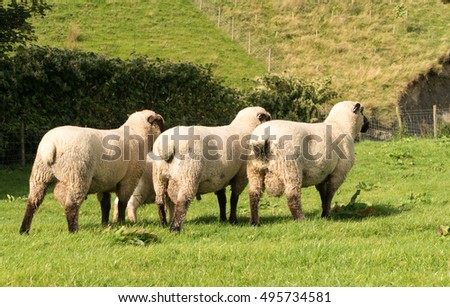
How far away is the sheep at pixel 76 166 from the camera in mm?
8852

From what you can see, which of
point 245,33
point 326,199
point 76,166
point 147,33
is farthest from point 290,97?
point 76,166

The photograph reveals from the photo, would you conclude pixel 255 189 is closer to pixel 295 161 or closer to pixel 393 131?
pixel 295 161

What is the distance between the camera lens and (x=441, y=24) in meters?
47.8

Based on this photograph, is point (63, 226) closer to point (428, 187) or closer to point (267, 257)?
point (267, 257)

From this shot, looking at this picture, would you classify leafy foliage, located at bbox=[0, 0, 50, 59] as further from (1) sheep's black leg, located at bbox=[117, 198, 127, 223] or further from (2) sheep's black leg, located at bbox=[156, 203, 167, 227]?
(2) sheep's black leg, located at bbox=[156, 203, 167, 227]

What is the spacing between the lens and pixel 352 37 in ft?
148

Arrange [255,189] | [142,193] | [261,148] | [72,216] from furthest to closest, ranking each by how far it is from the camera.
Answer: [142,193]
[255,189]
[261,148]
[72,216]

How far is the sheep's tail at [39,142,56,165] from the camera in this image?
880cm

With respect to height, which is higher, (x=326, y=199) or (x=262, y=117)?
(x=262, y=117)

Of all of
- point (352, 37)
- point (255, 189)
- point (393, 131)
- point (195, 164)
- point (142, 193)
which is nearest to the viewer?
point (195, 164)

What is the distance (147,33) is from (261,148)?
33.6 meters

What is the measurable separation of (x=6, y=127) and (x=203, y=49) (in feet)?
72.9

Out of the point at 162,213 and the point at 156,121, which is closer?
the point at 162,213

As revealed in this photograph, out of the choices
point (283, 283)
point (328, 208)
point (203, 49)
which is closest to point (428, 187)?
point (328, 208)
